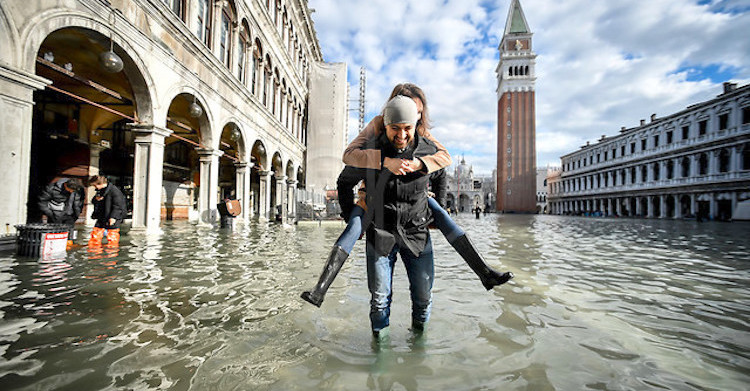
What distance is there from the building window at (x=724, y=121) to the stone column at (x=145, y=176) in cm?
5107

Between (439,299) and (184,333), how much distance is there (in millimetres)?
2463

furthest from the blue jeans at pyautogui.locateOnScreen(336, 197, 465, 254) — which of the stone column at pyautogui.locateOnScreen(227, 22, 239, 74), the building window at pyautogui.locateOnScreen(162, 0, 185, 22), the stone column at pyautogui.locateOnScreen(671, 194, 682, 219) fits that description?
the stone column at pyautogui.locateOnScreen(671, 194, 682, 219)

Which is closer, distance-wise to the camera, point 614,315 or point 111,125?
point 614,315

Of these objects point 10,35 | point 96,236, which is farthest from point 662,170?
point 10,35

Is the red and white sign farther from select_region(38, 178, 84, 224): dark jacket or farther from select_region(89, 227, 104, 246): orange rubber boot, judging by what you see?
select_region(38, 178, 84, 224): dark jacket

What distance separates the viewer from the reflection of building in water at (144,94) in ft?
19.5

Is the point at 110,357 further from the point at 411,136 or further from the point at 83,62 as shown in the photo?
the point at 83,62

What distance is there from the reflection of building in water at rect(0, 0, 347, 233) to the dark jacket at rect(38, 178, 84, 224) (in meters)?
1.12

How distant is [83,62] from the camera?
9750 millimetres

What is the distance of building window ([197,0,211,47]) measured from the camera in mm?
12031

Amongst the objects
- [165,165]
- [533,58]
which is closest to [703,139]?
[533,58]

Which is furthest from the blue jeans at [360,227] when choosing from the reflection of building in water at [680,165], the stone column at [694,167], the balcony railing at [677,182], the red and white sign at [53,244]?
the stone column at [694,167]

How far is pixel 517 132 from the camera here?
64500 millimetres

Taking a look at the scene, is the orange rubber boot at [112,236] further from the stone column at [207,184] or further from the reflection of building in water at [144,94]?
the stone column at [207,184]
